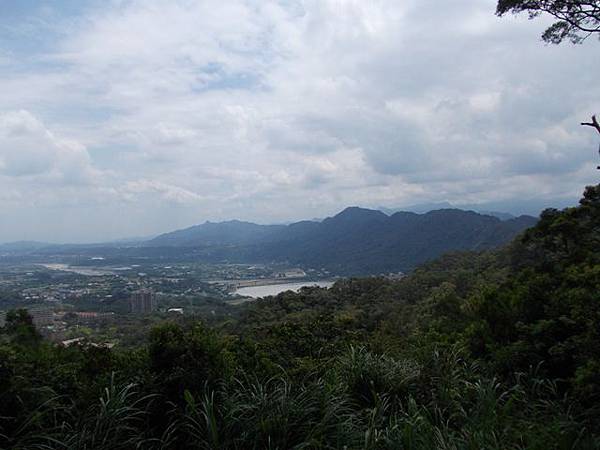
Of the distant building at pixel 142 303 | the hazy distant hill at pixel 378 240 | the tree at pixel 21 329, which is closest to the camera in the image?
the tree at pixel 21 329

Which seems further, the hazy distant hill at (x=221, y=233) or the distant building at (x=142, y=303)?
the hazy distant hill at (x=221, y=233)

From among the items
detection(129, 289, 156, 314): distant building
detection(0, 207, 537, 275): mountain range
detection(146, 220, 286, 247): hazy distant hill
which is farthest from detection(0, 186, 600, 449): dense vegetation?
detection(146, 220, 286, 247): hazy distant hill

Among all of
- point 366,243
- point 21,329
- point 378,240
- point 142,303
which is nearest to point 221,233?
point 366,243

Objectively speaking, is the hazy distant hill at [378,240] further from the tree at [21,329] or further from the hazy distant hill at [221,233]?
the tree at [21,329]

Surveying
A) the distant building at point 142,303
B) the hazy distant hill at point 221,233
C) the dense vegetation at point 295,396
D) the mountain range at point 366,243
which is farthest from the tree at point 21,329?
the hazy distant hill at point 221,233

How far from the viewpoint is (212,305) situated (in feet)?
104

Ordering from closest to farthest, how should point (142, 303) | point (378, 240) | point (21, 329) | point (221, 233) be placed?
point (21, 329), point (142, 303), point (378, 240), point (221, 233)

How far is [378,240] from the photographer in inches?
2803

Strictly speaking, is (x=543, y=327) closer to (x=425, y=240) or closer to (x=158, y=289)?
(x=158, y=289)

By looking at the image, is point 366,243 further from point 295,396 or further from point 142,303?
point 295,396

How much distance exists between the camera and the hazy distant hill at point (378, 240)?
60094 millimetres

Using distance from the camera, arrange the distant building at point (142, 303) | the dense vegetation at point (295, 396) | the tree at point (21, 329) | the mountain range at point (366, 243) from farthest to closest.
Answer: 1. the mountain range at point (366, 243)
2. the distant building at point (142, 303)
3. the tree at point (21, 329)
4. the dense vegetation at point (295, 396)

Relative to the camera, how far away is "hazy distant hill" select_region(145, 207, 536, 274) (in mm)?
60094

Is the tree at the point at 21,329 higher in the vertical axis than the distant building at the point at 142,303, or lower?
higher
